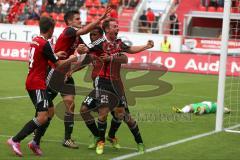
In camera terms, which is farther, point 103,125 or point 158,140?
point 158,140

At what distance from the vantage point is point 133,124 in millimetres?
10711

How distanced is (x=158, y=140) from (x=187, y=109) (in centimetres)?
403

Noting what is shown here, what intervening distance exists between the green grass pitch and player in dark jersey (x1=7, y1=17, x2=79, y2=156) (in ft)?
1.20

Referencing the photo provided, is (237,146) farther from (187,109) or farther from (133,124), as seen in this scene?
(187,109)

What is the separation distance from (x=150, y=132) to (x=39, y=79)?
3.59 metres

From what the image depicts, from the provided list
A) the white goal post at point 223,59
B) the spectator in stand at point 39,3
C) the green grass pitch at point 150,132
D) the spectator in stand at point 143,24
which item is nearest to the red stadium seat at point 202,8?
the spectator in stand at point 143,24

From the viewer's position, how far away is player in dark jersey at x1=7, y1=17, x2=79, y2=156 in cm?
999

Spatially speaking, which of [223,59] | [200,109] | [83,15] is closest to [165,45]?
[83,15]

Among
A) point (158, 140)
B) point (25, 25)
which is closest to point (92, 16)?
point (25, 25)

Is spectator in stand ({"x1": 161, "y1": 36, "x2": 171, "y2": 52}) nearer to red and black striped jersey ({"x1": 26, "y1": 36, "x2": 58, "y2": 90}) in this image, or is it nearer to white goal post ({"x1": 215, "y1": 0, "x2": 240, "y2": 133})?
A: white goal post ({"x1": 215, "y1": 0, "x2": 240, "y2": 133})

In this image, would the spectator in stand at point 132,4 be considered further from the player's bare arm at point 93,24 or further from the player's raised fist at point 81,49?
the player's raised fist at point 81,49

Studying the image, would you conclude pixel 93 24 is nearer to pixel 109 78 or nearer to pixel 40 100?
pixel 109 78

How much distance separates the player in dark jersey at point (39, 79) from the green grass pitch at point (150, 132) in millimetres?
367

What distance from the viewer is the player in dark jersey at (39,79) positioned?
9992mm
